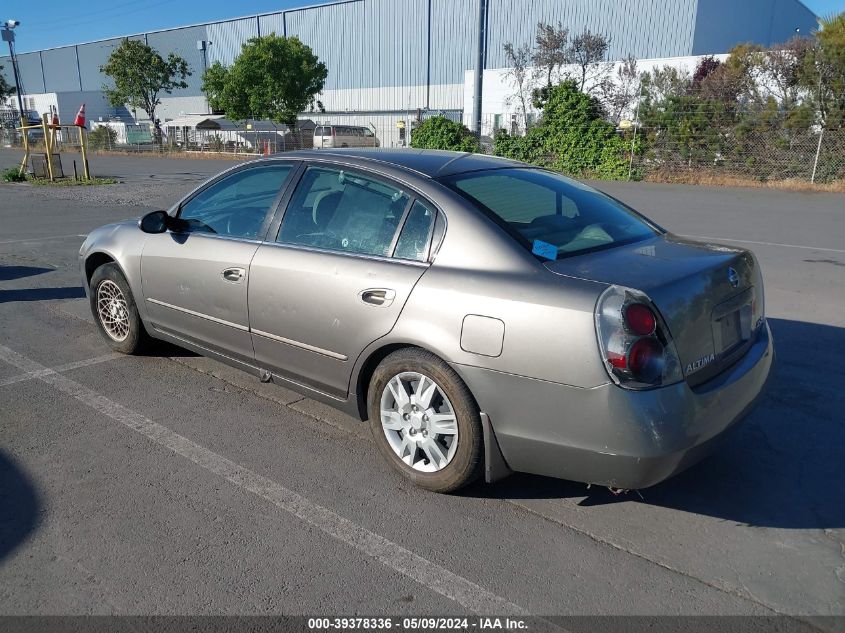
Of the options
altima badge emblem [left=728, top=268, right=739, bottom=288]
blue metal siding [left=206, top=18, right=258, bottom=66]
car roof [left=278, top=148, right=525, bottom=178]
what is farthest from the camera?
blue metal siding [left=206, top=18, right=258, bottom=66]

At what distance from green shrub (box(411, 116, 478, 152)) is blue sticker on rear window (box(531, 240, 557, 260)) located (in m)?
21.2

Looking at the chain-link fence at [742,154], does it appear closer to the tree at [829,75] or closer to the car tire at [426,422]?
the tree at [829,75]

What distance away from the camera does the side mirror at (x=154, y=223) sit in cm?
457

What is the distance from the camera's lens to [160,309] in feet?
15.5

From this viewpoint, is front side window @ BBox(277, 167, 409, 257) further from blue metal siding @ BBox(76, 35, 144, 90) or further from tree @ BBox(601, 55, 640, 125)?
blue metal siding @ BBox(76, 35, 144, 90)

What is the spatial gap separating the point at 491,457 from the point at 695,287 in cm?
117

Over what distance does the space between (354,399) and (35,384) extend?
257 centimetres

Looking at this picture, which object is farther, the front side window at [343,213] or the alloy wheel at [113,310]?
the alloy wheel at [113,310]

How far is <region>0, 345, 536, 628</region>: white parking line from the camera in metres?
2.62

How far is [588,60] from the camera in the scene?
3678 cm

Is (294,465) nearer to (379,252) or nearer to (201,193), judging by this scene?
(379,252)

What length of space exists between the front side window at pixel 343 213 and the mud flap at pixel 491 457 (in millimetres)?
1030

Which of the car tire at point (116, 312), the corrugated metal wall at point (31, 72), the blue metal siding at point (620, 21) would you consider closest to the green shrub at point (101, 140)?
the blue metal siding at point (620, 21)

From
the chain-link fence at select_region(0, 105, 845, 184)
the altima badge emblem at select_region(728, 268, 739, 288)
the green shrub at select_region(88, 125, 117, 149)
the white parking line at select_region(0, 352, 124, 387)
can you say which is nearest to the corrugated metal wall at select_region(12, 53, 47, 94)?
the green shrub at select_region(88, 125, 117, 149)
